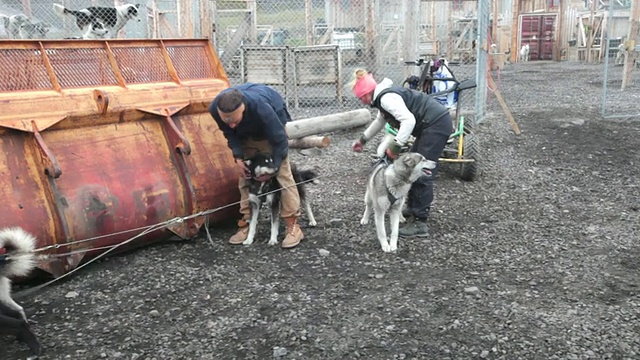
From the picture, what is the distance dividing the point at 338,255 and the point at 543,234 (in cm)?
194

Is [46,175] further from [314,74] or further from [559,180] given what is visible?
[314,74]

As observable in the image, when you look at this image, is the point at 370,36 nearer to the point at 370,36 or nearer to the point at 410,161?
the point at 370,36

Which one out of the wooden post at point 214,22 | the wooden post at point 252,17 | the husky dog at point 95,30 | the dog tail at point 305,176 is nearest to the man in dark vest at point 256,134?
the dog tail at point 305,176

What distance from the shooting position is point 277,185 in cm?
534

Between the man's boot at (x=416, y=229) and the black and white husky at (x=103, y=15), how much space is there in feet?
21.3

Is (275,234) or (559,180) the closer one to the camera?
(275,234)

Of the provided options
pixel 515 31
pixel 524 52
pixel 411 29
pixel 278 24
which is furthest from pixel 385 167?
pixel 524 52

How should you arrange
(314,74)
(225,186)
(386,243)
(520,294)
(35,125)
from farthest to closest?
(314,74), (225,186), (386,243), (35,125), (520,294)

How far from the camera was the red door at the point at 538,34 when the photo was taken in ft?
98.2

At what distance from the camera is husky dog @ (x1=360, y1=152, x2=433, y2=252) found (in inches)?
196

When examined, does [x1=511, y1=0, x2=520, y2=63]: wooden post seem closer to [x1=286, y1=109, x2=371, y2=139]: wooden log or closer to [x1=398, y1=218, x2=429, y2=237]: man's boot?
[x1=286, y1=109, x2=371, y2=139]: wooden log

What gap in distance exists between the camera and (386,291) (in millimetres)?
4242

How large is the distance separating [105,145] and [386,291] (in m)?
2.60

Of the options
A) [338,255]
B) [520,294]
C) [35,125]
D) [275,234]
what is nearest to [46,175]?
[35,125]
